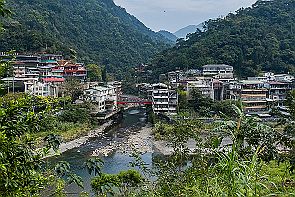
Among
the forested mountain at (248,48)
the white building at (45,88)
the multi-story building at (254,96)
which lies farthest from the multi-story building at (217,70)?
the white building at (45,88)

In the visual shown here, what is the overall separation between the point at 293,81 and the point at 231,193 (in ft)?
80.3

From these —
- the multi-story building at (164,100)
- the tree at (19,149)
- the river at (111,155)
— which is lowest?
the river at (111,155)

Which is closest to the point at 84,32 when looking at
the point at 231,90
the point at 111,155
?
the point at 231,90

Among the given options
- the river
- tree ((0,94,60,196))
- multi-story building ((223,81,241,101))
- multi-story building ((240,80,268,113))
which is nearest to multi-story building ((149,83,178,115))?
the river

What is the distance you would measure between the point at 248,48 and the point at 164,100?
1204 cm

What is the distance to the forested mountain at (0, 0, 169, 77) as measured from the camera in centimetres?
3884

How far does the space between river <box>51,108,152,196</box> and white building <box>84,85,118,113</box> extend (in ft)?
4.18

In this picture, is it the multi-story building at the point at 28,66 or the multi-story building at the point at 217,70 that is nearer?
the multi-story building at the point at 28,66

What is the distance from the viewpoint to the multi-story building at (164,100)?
74.4ft

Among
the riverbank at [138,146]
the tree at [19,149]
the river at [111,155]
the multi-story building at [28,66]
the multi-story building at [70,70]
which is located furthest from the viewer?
the multi-story building at [70,70]

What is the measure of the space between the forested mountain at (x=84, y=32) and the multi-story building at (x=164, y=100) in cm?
1183

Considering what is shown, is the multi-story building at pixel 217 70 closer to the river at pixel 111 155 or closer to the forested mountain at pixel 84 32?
the river at pixel 111 155

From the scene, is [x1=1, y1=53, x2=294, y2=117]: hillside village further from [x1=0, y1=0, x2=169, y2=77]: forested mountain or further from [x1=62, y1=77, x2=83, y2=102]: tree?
[x1=0, y1=0, x2=169, y2=77]: forested mountain

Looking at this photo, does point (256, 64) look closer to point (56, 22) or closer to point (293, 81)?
point (293, 81)
